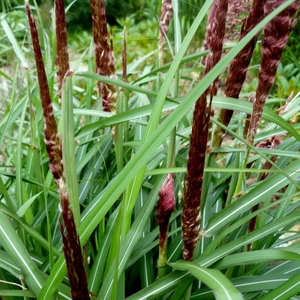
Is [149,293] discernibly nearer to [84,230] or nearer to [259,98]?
[84,230]

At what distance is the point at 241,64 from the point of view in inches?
25.2

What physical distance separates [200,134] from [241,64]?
0.15 m

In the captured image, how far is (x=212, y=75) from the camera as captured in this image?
44cm

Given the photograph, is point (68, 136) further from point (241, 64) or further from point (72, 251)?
point (241, 64)

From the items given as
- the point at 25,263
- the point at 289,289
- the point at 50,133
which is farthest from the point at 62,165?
the point at 289,289

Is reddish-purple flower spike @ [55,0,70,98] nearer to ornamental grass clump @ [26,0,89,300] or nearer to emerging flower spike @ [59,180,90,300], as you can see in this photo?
ornamental grass clump @ [26,0,89,300]

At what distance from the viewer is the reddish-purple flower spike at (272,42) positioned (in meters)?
0.50

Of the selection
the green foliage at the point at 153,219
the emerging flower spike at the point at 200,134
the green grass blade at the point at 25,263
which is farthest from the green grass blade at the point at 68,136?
the green grass blade at the point at 25,263

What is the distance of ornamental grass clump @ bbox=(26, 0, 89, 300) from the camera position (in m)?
0.43

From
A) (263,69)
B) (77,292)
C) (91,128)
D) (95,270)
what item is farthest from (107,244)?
(263,69)

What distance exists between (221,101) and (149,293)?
0.31 metres

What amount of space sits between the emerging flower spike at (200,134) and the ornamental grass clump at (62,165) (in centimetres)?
16

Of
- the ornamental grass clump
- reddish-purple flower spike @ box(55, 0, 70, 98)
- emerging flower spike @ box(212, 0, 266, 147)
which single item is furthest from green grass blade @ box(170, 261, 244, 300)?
reddish-purple flower spike @ box(55, 0, 70, 98)

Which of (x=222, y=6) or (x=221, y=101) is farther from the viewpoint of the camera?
(x=221, y=101)
